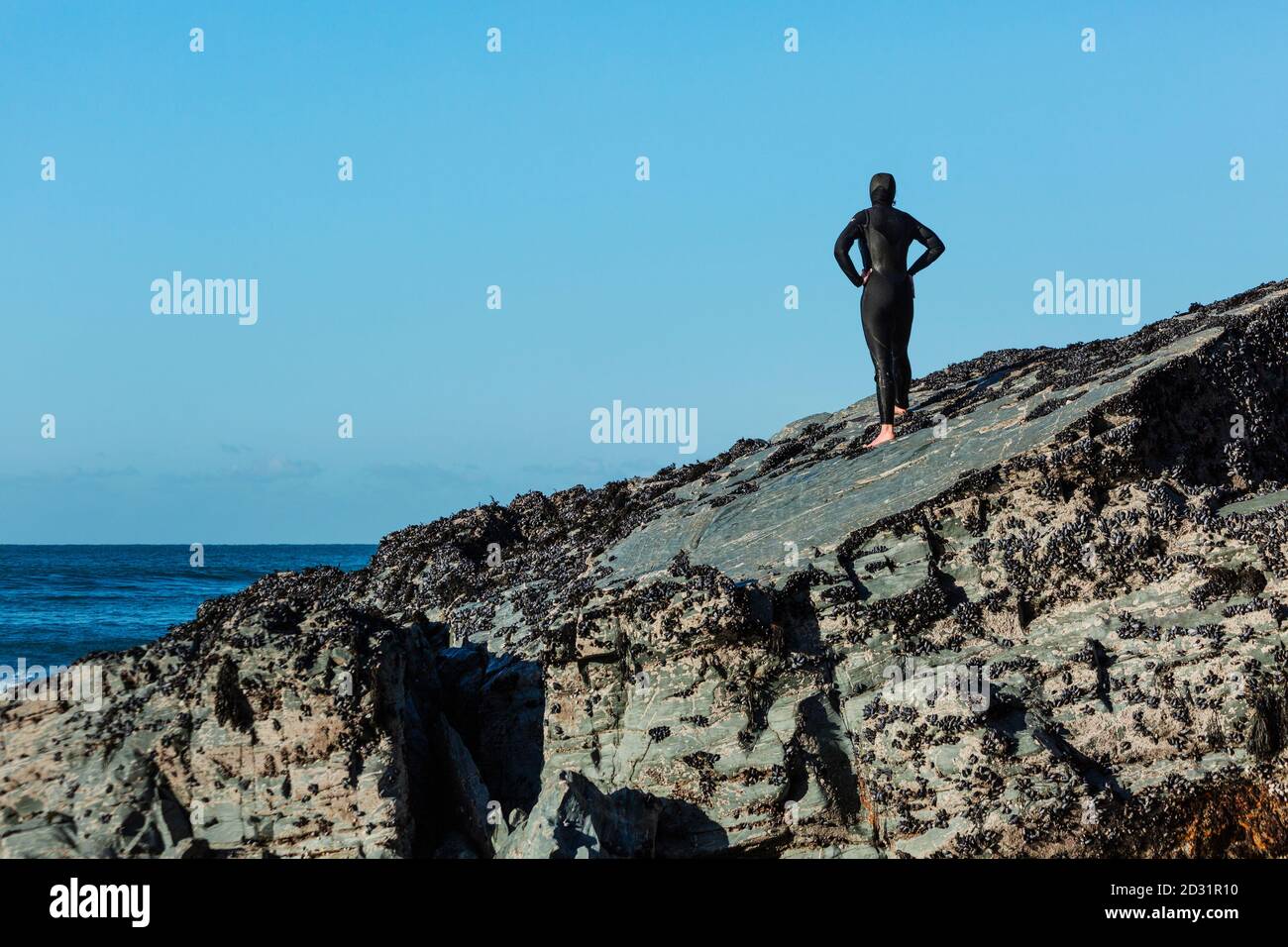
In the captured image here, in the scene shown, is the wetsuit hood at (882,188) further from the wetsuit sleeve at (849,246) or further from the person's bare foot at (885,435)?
the person's bare foot at (885,435)

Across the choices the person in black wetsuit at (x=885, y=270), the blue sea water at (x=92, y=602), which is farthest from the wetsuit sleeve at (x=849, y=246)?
the blue sea water at (x=92, y=602)

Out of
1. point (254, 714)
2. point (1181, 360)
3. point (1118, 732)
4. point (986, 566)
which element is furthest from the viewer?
point (1181, 360)

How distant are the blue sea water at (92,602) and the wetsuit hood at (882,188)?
25.0 meters

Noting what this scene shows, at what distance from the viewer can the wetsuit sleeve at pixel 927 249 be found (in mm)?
18172

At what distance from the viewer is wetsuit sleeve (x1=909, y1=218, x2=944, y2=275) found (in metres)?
18.2

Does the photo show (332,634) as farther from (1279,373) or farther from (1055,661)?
(1279,373)

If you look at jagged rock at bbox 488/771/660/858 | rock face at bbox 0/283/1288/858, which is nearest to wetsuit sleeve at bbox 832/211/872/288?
rock face at bbox 0/283/1288/858

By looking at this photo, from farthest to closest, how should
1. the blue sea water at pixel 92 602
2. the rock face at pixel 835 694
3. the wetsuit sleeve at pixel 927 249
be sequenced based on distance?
the blue sea water at pixel 92 602 < the wetsuit sleeve at pixel 927 249 < the rock face at pixel 835 694

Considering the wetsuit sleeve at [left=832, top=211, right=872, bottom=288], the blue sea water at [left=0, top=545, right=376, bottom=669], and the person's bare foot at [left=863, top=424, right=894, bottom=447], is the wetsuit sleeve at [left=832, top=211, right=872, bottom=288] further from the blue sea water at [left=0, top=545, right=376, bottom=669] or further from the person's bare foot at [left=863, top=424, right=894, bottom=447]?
the blue sea water at [left=0, top=545, right=376, bottom=669]

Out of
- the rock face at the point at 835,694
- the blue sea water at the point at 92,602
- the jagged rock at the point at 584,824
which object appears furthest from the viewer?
the blue sea water at the point at 92,602
